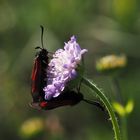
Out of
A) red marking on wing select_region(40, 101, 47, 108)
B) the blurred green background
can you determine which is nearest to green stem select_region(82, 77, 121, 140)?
red marking on wing select_region(40, 101, 47, 108)

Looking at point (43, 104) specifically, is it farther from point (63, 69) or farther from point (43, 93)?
point (63, 69)

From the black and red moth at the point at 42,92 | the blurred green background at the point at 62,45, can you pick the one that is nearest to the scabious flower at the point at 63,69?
the black and red moth at the point at 42,92

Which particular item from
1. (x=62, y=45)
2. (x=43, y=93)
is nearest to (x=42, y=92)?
(x=43, y=93)

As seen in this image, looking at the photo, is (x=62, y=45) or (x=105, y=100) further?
(x=62, y=45)

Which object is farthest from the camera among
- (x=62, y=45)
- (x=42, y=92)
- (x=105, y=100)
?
(x=62, y=45)

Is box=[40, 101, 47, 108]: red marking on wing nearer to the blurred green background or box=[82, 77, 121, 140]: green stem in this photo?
box=[82, 77, 121, 140]: green stem
